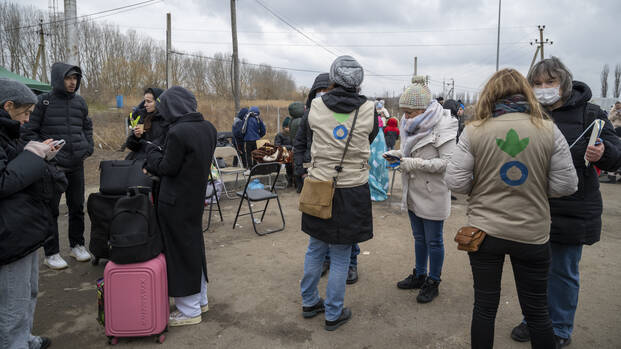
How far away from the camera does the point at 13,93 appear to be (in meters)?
2.08

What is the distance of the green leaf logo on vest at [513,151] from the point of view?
1.77 meters

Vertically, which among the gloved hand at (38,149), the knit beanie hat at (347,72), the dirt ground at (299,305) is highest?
the knit beanie hat at (347,72)

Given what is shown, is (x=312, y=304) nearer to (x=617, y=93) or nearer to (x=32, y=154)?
(x=32, y=154)

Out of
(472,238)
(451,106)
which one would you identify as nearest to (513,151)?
(472,238)

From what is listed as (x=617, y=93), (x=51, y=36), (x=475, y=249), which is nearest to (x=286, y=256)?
(x=475, y=249)

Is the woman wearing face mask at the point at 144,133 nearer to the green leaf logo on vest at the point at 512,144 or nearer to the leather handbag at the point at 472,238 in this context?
the leather handbag at the point at 472,238

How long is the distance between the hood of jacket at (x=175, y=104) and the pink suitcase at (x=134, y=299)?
3.32 ft

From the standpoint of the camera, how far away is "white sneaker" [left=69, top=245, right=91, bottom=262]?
12.9 ft

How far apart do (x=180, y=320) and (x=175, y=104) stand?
159cm

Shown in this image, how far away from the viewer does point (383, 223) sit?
541cm

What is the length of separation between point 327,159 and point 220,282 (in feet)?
5.83

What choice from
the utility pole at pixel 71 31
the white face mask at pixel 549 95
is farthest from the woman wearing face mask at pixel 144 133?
the utility pole at pixel 71 31

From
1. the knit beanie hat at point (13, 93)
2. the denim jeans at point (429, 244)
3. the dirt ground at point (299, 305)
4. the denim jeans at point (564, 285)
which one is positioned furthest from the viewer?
the denim jeans at point (429, 244)

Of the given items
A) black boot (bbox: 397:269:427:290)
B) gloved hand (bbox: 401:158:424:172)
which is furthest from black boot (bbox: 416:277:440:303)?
gloved hand (bbox: 401:158:424:172)
